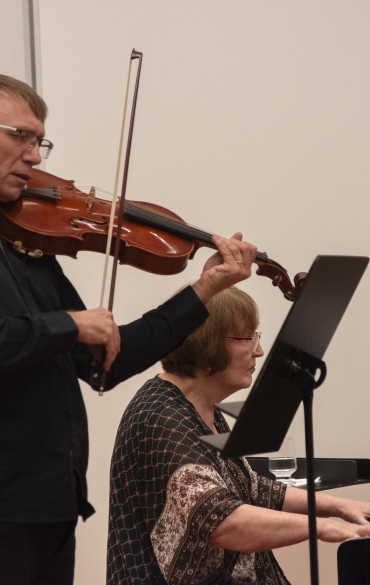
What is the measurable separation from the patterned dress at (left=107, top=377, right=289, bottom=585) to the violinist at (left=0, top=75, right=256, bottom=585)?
19 cm

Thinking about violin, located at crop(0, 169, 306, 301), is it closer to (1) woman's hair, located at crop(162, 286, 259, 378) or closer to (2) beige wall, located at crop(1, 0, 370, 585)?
(1) woman's hair, located at crop(162, 286, 259, 378)

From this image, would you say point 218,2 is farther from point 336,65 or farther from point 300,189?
point 300,189

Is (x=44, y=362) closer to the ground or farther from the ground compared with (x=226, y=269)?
closer to the ground

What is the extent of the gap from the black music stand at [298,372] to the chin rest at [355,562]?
194 mm

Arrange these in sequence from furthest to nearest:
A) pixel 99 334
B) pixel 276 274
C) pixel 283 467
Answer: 1. pixel 283 467
2. pixel 276 274
3. pixel 99 334

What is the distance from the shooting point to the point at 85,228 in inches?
57.6

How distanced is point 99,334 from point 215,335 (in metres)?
0.62

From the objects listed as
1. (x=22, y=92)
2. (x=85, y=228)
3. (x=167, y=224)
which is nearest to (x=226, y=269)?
(x=167, y=224)

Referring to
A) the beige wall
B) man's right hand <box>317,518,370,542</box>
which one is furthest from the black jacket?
the beige wall

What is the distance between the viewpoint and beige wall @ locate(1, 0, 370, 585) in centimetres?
297

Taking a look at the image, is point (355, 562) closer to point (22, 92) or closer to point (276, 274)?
point (276, 274)

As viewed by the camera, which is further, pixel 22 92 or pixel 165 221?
pixel 165 221

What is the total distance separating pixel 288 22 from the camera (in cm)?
302

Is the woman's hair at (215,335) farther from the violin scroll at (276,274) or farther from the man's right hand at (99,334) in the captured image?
the man's right hand at (99,334)
